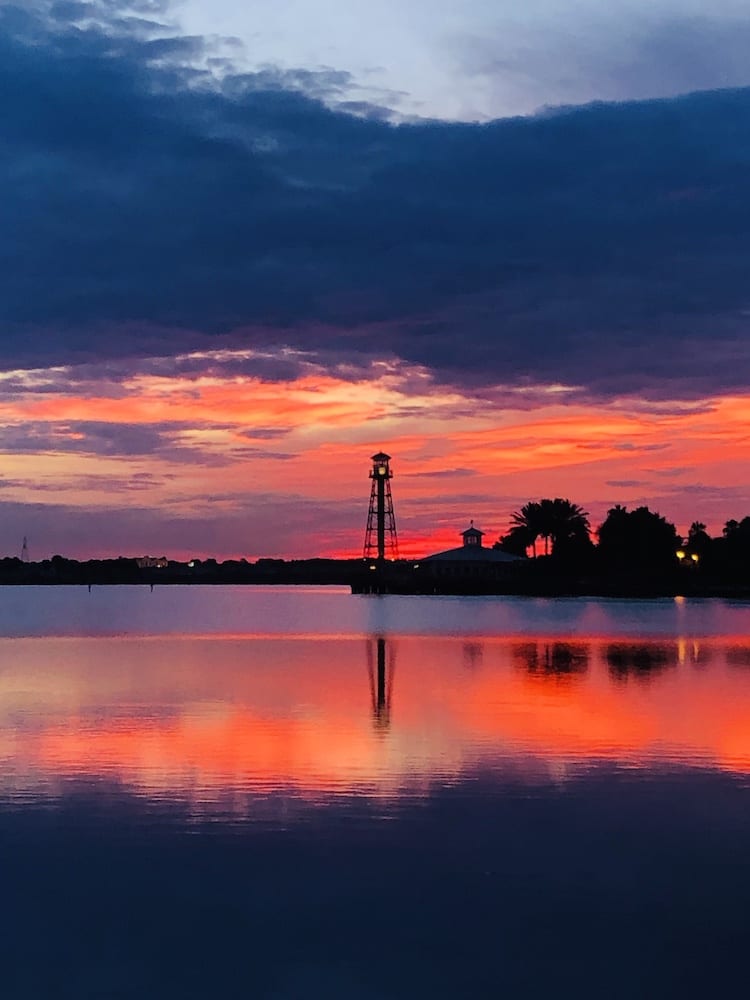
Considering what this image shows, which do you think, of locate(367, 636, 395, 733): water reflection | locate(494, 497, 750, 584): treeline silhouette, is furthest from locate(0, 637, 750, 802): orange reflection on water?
locate(494, 497, 750, 584): treeline silhouette

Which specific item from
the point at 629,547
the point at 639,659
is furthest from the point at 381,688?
the point at 629,547

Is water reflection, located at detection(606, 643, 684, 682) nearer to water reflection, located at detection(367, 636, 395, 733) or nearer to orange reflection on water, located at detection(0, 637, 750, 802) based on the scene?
orange reflection on water, located at detection(0, 637, 750, 802)

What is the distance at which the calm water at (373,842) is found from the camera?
12.3 metres

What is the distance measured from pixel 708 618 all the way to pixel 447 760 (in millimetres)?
74981

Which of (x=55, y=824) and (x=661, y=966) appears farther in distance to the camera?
(x=55, y=824)

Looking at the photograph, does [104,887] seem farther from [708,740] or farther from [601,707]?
A: [601,707]

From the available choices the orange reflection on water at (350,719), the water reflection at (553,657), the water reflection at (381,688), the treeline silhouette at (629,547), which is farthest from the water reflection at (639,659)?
the treeline silhouette at (629,547)

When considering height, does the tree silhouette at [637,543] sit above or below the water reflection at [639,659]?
above

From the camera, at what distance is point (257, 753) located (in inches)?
957

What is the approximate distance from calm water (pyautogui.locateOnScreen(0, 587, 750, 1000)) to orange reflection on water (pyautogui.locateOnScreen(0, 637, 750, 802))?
131 mm

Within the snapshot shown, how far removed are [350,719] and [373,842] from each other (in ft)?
43.1

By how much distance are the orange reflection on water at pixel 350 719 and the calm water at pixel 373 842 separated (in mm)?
131

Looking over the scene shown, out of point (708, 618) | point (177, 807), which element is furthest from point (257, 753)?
point (708, 618)

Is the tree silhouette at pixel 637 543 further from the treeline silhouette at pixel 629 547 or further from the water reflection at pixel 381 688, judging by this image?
the water reflection at pixel 381 688
